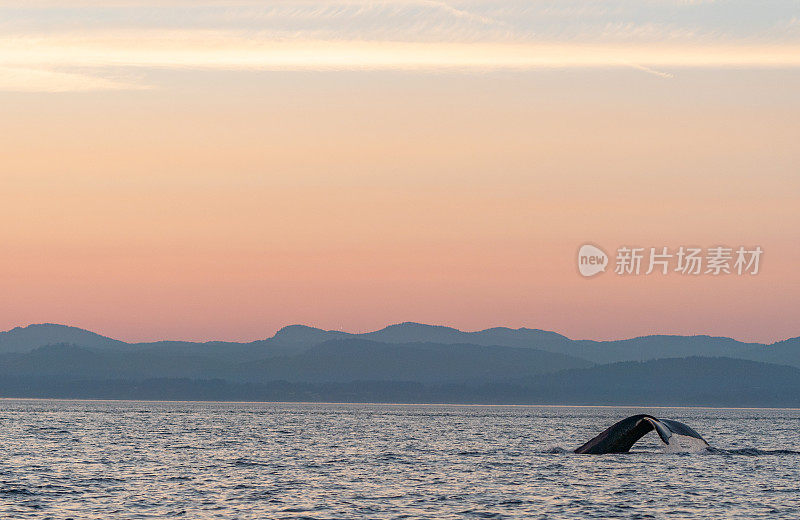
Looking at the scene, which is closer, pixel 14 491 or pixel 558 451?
pixel 14 491

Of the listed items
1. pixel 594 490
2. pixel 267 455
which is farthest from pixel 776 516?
pixel 267 455

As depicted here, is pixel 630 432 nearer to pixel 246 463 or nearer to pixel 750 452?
pixel 750 452

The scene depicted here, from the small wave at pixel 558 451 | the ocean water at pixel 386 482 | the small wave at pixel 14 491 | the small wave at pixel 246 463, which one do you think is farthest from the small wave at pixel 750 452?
the small wave at pixel 14 491

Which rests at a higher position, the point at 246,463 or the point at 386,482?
the point at 246,463

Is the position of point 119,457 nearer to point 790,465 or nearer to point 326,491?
point 326,491

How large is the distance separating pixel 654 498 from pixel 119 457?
143ft

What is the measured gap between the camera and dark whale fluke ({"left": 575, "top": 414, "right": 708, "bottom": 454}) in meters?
86.0

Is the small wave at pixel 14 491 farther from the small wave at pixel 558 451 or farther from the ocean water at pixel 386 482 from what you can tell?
the small wave at pixel 558 451

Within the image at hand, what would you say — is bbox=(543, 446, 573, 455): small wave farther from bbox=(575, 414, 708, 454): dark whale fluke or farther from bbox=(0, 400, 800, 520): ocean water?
bbox=(575, 414, 708, 454): dark whale fluke

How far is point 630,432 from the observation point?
88.1 meters

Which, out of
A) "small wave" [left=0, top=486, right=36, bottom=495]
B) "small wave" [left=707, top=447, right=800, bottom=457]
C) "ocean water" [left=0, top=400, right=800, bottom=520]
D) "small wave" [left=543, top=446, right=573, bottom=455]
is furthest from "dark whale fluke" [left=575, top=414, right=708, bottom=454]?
"small wave" [left=0, top=486, right=36, bottom=495]

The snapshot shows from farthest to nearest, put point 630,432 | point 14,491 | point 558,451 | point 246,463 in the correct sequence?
point 558,451 → point 630,432 → point 246,463 → point 14,491

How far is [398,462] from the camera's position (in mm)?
83375

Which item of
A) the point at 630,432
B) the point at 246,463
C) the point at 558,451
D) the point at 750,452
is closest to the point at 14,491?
the point at 246,463
